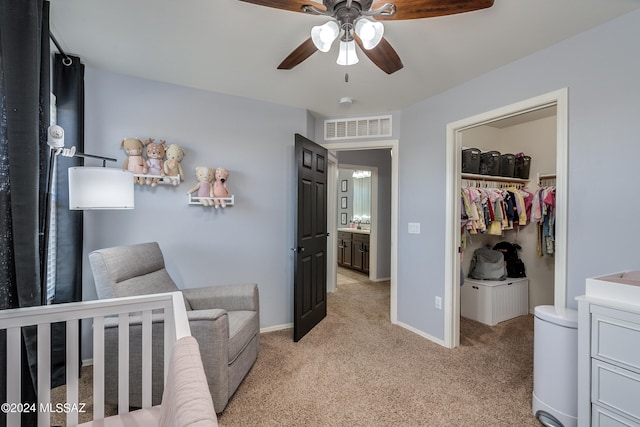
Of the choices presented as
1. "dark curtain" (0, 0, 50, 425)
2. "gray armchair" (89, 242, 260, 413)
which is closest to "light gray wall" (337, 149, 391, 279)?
"gray armchair" (89, 242, 260, 413)

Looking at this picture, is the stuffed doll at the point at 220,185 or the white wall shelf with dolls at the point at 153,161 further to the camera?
the stuffed doll at the point at 220,185

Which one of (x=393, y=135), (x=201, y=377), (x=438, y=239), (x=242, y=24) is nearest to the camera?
(x=201, y=377)

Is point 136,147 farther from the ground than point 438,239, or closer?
farther from the ground

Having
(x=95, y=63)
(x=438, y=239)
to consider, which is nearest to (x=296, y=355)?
(x=438, y=239)

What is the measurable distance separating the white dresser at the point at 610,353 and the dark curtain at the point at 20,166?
2612mm

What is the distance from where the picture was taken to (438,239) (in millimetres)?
2715

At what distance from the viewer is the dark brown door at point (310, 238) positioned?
8.91 ft

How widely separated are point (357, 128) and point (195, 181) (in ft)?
6.11

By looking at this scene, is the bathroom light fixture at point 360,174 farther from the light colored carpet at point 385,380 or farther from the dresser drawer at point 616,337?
the dresser drawer at point 616,337

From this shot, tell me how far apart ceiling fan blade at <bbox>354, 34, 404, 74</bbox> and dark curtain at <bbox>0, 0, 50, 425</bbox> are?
149 cm

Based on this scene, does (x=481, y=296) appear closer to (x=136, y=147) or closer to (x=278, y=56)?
(x=278, y=56)

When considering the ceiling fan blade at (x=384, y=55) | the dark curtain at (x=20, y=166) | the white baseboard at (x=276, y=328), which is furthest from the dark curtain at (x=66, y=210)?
the ceiling fan blade at (x=384, y=55)

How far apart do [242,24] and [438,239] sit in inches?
93.0

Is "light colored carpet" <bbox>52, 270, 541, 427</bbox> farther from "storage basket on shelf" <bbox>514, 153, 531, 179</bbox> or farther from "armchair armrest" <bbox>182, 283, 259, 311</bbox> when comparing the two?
"storage basket on shelf" <bbox>514, 153, 531, 179</bbox>
